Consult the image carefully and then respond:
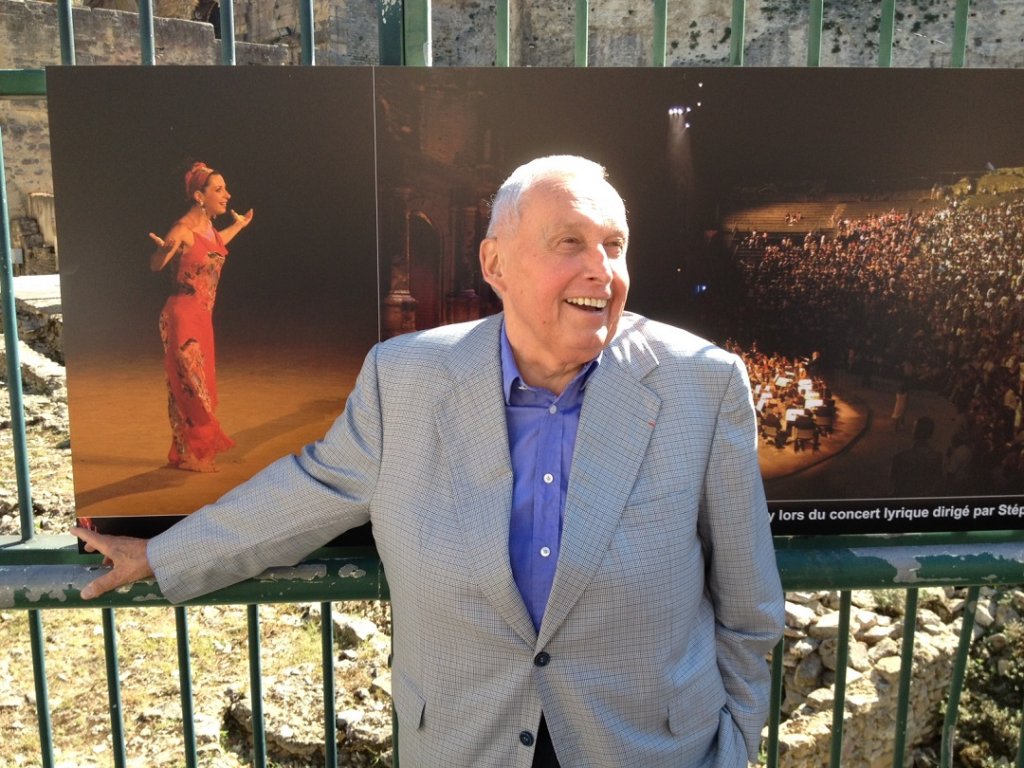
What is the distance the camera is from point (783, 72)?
2.14 m

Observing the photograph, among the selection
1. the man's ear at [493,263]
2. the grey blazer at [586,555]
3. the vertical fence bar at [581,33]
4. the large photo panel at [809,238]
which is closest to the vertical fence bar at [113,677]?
the grey blazer at [586,555]

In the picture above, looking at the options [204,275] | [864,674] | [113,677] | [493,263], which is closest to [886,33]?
[493,263]

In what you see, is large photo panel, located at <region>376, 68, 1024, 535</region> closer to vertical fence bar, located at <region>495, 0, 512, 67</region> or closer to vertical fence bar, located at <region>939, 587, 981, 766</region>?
vertical fence bar, located at <region>495, 0, 512, 67</region>

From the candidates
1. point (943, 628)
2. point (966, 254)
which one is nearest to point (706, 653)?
point (966, 254)

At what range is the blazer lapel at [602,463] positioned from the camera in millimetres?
1645

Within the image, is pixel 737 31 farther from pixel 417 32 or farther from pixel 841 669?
pixel 841 669

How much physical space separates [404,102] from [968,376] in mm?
1635

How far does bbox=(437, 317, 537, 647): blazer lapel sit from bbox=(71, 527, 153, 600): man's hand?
85 cm

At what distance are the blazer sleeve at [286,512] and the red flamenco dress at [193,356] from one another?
31 cm

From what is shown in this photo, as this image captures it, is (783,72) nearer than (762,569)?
No

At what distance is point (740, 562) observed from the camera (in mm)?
1778

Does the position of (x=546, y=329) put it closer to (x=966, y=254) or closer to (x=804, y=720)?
(x=966, y=254)

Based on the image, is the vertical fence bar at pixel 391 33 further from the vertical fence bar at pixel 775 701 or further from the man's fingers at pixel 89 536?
the vertical fence bar at pixel 775 701

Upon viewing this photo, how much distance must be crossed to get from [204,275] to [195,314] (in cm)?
10
